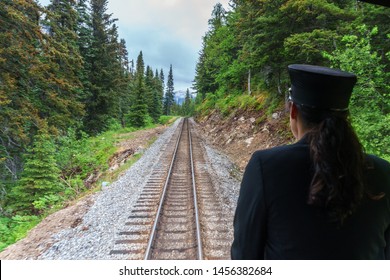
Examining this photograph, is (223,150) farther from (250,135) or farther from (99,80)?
(99,80)

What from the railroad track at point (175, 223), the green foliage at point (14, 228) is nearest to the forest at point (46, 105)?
the green foliage at point (14, 228)

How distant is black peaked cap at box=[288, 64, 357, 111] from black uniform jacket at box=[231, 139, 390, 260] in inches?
8.6

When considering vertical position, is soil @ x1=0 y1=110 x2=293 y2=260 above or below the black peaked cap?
below

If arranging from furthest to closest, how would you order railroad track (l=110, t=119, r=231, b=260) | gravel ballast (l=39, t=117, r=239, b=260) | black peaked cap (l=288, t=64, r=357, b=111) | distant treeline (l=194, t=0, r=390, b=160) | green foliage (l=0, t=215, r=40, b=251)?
1. green foliage (l=0, t=215, r=40, b=251)
2. distant treeline (l=194, t=0, r=390, b=160)
3. gravel ballast (l=39, t=117, r=239, b=260)
4. railroad track (l=110, t=119, r=231, b=260)
5. black peaked cap (l=288, t=64, r=357, b=111)

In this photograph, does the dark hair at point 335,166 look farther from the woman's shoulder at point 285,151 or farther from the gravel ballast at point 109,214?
the gravel ballast at point 109,214

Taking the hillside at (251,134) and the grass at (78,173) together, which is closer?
the grass at (78,173)

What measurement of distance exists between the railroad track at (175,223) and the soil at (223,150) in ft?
6.45

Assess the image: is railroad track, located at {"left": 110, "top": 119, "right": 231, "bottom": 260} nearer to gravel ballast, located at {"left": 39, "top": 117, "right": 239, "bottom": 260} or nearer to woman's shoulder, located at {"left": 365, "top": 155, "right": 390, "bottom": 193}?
gravel ballast, located at {"left": 39, "top": 117, "right": 239, "bottom": 260}

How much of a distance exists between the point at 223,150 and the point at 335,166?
Result: 18.7 metres

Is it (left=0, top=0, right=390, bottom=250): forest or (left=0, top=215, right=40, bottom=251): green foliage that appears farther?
(left=0, top=215, right=40, bottom=251): green foliage

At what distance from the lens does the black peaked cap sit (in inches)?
55.2

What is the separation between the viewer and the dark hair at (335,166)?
4.20ft

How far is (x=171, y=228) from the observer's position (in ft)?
23.2

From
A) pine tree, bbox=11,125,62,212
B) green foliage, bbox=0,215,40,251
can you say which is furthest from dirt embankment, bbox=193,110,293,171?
green foliage, bbox=0,215,40,251
